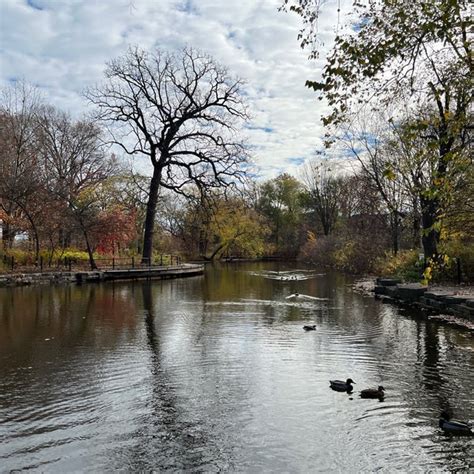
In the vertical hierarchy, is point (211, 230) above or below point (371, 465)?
above

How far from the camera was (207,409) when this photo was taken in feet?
20.9

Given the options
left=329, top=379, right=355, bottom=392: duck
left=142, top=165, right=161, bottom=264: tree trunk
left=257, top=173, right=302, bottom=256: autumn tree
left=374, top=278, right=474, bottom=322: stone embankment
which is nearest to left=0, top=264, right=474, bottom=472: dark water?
left=329, top=379, right=355, bottom=392: duck

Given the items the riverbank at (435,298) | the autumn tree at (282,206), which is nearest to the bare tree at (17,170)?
the riverbank at (435,298)

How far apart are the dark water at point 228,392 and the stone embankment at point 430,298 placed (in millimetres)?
984

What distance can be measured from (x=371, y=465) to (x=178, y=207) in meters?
51.3

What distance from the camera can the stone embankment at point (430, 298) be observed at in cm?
1301

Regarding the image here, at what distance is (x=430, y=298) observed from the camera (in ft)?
49.5

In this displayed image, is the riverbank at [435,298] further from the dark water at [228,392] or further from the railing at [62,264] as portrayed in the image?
the railing at [62,264]

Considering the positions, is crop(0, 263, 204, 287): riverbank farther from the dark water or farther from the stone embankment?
the stone embankment

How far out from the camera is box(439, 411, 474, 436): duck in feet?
18.1


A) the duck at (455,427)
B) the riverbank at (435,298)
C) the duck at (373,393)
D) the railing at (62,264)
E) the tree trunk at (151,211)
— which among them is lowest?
the duck at (455,427)

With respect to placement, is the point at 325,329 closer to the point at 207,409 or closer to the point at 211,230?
the point at 207,409

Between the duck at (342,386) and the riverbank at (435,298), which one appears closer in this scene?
the duck at (342,386)

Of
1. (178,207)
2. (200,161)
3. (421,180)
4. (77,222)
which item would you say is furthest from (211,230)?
(421,180)
